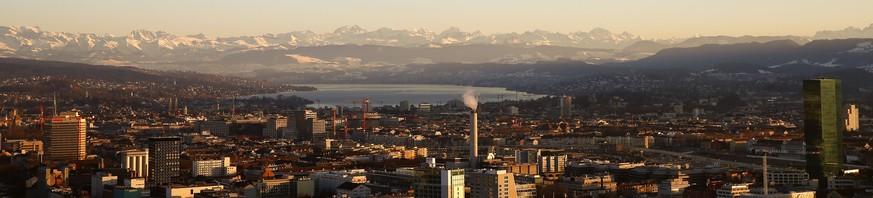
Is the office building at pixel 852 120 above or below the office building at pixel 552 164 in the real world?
above

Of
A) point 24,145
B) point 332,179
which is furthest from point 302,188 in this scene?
point 24,145

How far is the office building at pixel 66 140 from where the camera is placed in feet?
127

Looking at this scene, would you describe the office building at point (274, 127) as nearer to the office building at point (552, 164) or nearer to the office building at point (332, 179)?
the office building at point (552, 164)

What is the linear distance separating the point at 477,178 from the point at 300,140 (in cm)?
2352

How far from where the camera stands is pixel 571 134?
4862 cm

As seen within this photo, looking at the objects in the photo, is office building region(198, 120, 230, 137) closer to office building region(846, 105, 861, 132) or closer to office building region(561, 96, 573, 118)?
office building region(561, 96, 573, 118)

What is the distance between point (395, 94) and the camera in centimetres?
→ 8769

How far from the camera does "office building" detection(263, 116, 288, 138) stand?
50.9 m

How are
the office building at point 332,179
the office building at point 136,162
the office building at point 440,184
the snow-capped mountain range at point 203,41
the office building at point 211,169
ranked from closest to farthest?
the office building at point 440,184 < the office building at point 332,179 < the office building at point 136,162 < the office building at point 211,169 < the snow-capped mountain range at point 203,41

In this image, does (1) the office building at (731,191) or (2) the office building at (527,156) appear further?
(2) the office building at (527,156)

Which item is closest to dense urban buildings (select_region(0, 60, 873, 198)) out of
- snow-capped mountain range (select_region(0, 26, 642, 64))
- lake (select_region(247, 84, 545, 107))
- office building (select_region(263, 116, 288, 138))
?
office building (select_region(263, 116, 288, 138))

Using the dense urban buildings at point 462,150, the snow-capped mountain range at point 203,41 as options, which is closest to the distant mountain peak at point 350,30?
the snow-capped mountain range at point 203,41

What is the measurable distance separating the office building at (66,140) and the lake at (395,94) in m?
33.0

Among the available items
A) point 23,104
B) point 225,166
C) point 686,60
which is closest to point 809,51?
point 686,60
